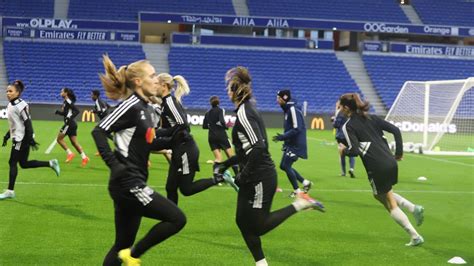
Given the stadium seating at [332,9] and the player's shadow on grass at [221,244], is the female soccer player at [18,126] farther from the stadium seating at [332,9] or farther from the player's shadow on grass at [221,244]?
the stadium seating at [332,9]

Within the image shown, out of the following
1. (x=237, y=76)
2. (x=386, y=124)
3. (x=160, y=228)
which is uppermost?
(x=237, y=76)

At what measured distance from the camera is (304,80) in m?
50.5

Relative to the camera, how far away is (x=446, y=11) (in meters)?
59.4

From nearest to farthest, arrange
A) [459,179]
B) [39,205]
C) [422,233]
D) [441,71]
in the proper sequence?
1. [422,233]
2. [39,205]
3. [459,179]
4. [441,71]

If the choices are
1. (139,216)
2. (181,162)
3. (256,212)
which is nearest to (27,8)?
(181,162)

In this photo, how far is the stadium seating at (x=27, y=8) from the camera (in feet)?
169

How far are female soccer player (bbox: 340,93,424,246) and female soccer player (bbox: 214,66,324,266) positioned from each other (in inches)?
91.6

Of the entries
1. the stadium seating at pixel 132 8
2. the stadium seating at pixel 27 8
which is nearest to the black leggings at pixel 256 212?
the stadium seating at pixel 132 8

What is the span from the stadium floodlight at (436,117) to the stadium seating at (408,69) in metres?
20.9

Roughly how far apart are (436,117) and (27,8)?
3561 cm

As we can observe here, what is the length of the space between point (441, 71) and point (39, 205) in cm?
4640

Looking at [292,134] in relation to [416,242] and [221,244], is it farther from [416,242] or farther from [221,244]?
[221,244]

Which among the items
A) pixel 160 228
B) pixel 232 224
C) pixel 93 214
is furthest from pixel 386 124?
pixel 93 214

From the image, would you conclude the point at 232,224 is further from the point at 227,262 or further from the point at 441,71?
the point at 441,71
